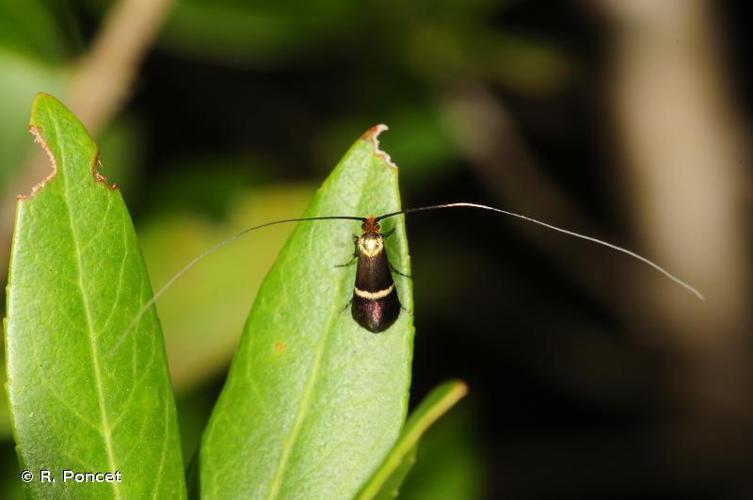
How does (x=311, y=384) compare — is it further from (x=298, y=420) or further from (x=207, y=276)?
(x=207, y=276)

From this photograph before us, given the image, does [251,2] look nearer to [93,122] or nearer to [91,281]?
[93,122]

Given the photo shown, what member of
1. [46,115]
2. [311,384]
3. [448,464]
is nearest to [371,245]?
[311,384]

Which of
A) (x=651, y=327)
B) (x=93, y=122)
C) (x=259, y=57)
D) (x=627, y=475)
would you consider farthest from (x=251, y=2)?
(x=627, y=475)

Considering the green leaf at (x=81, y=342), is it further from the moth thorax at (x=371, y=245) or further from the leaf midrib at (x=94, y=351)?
the moth thorax at (x=371, y=245)

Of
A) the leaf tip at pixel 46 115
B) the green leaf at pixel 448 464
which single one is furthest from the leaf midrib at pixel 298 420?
the green leaf at pixel 448 464

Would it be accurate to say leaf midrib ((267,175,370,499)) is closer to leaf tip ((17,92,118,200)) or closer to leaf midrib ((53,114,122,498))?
leaf midrib ((53,114,122,498))

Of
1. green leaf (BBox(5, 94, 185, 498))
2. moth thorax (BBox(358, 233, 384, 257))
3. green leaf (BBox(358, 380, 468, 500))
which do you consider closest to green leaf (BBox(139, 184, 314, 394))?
moth thorax (BBox(358, 233, 384, 257))
